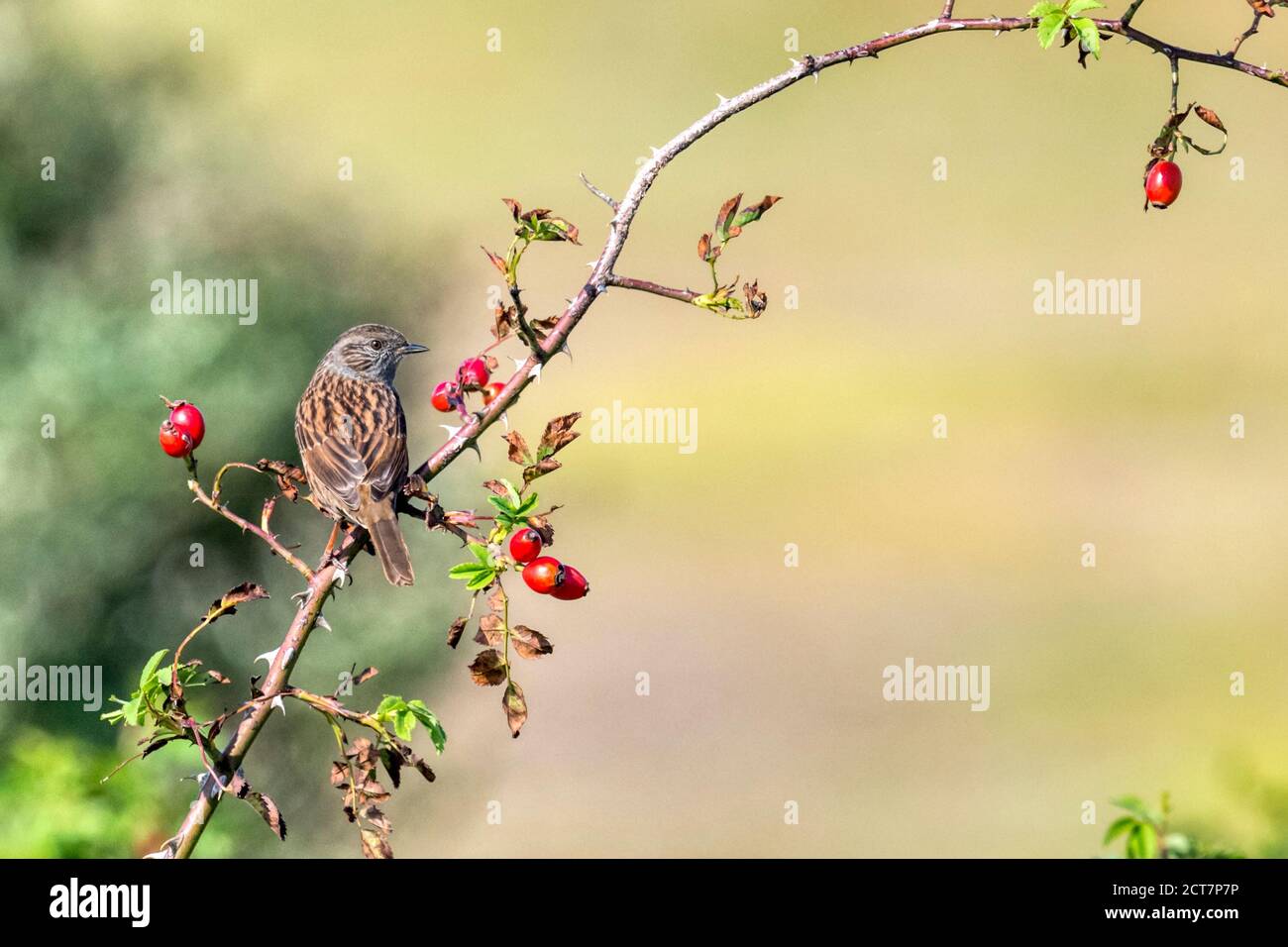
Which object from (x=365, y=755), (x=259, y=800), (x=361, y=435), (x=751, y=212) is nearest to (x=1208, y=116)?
(x=751, y=212)

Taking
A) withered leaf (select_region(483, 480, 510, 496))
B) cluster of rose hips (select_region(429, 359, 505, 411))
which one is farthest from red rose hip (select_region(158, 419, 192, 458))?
withered leaf (select_region(483, 480, 510, 496))

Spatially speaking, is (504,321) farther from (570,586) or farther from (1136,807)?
(1136,807)

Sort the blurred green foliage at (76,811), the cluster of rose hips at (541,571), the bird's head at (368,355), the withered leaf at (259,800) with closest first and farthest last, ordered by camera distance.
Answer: the withered leaf at (259,800) < the cluster of rose hips at (541,571) < the blurred green foliage at (76,811) < the bird's head at (368,355)

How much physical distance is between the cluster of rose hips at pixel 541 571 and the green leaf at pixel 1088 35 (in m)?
1.19

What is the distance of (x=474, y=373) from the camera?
9.21ft

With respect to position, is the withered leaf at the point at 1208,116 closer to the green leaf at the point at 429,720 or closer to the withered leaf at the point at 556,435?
the withered leaf at the point at 556,435

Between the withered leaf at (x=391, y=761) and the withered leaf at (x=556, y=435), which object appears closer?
the withered leaf at (x=391, y=761)

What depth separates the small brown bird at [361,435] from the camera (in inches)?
168

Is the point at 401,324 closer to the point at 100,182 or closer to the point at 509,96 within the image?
the point at 100,182

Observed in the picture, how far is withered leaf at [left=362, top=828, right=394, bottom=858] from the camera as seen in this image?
2.08 metres

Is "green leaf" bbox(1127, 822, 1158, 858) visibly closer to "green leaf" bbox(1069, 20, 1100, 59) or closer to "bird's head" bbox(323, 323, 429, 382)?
"green leaf" bbox(1069, 20, 1100, 59)

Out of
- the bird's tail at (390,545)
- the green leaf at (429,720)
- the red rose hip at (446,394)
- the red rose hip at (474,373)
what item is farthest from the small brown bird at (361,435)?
the green leaf at (429,720)

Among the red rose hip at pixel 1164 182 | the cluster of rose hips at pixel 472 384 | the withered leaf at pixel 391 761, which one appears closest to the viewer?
the withered leaf at pixel 391 761
